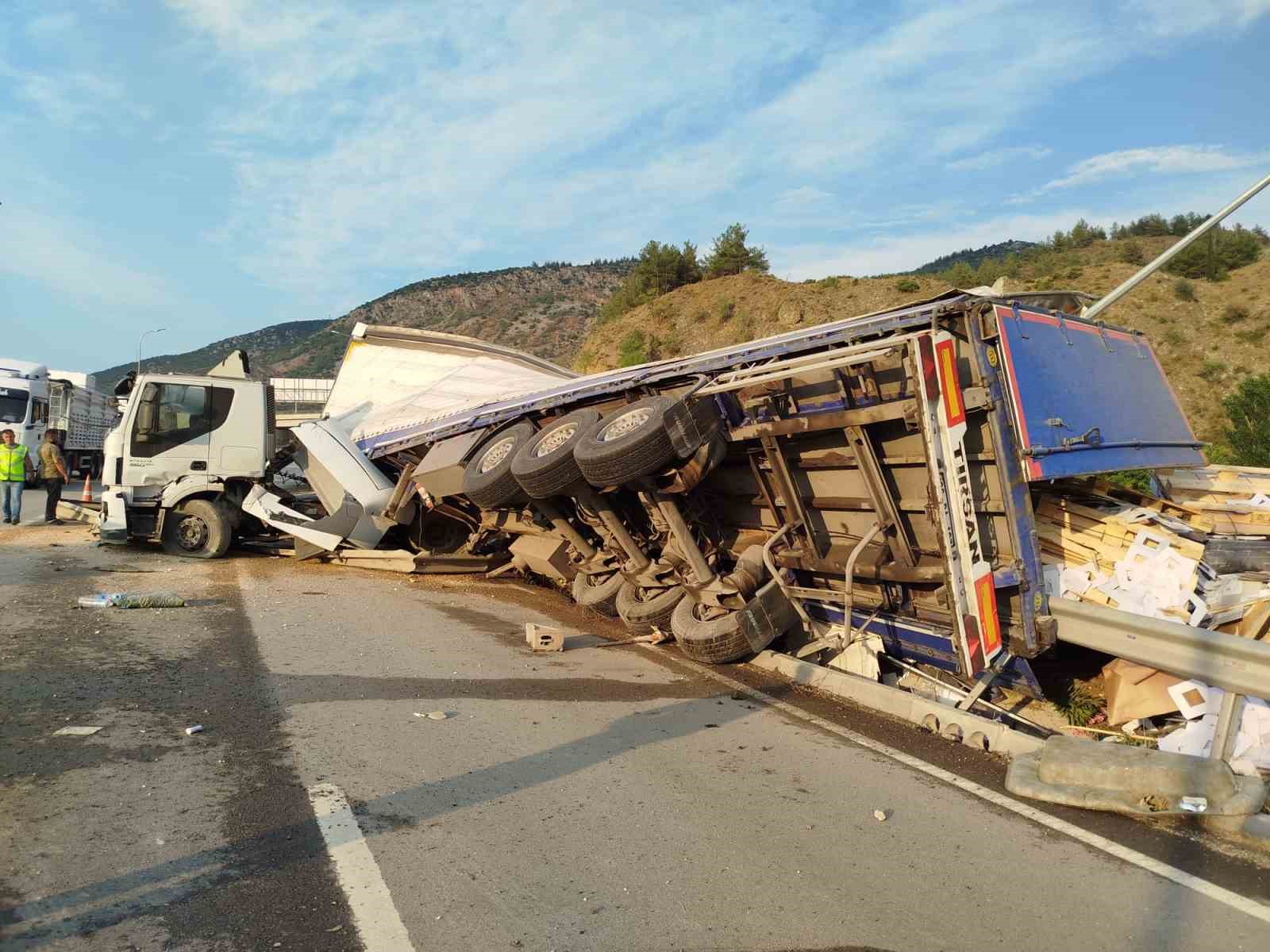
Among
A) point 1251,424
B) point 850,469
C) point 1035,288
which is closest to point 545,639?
point 850,469

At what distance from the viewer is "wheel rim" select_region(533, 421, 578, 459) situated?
7633 millimetres

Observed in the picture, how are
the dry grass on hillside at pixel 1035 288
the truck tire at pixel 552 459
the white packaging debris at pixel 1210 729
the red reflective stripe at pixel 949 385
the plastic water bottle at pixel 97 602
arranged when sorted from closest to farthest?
the white packaging debris at pixel 1210 729, the red reflective stripe at pixel 949 385, the truck tire at pixel 552 459, the plastic water bottle at pixel 97 602, the dry grass on hillside at pixel 1035 288

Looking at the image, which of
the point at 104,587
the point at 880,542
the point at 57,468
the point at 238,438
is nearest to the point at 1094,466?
the point at 880,542

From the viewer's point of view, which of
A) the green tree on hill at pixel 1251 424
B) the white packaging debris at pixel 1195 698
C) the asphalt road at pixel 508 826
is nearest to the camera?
the asphalt road at pixel 508 826

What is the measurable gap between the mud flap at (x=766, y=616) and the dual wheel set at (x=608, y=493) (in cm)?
7

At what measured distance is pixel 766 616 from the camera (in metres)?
6.61

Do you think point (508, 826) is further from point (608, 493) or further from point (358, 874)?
point (608, 493)

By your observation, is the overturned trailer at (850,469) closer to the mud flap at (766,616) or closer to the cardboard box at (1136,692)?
the mud flap at (766,616)

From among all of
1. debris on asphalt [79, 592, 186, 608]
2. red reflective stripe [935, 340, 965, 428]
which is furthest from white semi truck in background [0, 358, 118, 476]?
red reflective stripe [935, 340, 965, 428]

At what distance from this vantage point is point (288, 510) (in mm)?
11367

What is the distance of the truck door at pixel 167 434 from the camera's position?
11.5 m

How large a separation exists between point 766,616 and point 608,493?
177 cm

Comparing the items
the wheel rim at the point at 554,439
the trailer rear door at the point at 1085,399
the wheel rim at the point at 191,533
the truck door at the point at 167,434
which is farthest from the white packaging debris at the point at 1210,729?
the truck door at the point at 167,434

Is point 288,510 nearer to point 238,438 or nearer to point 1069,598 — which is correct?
point 238,438
